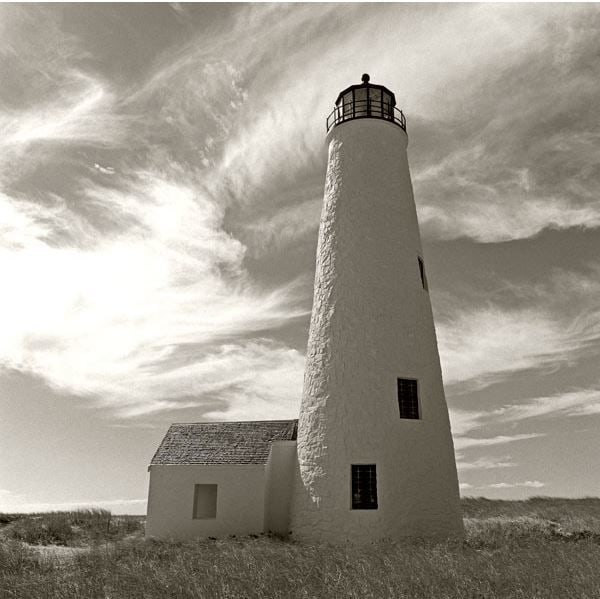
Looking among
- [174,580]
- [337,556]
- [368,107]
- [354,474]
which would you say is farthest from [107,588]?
[368,107]

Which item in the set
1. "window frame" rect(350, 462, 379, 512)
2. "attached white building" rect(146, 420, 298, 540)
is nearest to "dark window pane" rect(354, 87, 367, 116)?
"attached white building" rect(146, 420, 298, 540)

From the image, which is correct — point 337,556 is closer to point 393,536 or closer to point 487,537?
point 393,536

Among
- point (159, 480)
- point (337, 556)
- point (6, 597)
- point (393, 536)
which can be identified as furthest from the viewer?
point (159, 480)

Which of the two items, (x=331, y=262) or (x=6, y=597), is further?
(x=331, y=262)

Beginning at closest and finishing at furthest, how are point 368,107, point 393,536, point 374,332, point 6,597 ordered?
point 6,597 < point 393,536 < point 374,332 < point 368,107

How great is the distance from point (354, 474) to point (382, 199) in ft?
33.2

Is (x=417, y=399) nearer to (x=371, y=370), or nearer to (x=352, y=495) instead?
(x=371, y=370)

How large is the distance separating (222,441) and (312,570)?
10548mm

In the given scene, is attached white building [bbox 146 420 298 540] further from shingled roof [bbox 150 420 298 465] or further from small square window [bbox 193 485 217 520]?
small square window [bbox 193 485 217 520]

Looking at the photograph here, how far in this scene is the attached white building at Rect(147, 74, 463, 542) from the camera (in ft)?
58.1

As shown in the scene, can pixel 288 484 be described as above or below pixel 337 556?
above

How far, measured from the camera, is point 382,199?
2078 centimetres

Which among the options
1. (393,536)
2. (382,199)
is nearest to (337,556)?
(393,536)

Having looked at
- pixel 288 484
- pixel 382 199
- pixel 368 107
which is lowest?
pixel 288 484
